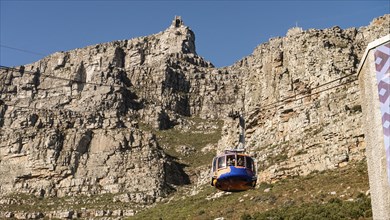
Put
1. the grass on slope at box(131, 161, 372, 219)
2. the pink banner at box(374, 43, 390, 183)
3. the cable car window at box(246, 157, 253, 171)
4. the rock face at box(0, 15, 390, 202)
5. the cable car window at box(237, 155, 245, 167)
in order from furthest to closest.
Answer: the rock face at box(0, 15, 390, 202)
the grass on slope at box(131, 161, 372, 219)
the cable car window at box(246, 157, 253, 171)
the cable car window at box(237, 155, 245, 167)
the pink banner at box(374, 43, 390, 183)

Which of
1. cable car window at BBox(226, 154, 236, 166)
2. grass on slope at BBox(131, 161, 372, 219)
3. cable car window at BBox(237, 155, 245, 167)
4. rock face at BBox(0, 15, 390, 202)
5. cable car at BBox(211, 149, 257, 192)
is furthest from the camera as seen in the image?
rock face at BBox(0, 15, 390, 202)

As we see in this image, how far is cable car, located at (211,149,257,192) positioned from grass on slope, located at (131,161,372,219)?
10.7 metres

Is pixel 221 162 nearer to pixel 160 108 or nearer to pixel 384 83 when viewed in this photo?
pixel 384 83

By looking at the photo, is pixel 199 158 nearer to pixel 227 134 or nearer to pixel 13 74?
pixel 227 134

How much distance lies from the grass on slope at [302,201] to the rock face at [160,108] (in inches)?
139

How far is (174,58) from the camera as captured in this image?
171625 millimetres

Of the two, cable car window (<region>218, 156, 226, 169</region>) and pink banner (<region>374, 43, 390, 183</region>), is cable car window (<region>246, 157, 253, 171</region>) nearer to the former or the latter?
cable car window (<region>218, 156, 226, 169</region>)

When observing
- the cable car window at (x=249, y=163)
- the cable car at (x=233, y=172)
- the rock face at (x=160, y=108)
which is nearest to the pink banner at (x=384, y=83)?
the rock face at (x=160, y=108)

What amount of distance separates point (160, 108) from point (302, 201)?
9467 centimetres

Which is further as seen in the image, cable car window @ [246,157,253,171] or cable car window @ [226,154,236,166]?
cable car window @ [246,157,253,171]

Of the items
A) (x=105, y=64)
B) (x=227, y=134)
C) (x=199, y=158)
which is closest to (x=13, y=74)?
(x=105, y=64)

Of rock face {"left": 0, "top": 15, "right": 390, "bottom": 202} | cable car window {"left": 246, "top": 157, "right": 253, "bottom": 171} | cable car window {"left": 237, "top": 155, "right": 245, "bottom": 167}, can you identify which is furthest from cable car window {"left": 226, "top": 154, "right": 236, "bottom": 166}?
rock face {"left": 0, "top": 15, "right": 390, "bottom": 202}

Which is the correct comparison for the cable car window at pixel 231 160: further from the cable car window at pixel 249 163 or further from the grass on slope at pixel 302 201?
the grass on slope at pixel 302 201

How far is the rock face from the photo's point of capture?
2566 inches
